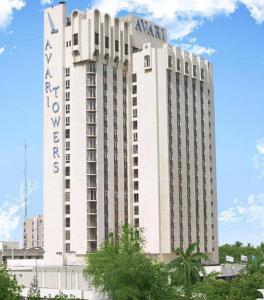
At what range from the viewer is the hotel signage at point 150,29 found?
451ft

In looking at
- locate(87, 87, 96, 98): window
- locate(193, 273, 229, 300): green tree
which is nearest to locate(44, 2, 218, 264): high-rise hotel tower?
locate(87, 87, 96, 98): window

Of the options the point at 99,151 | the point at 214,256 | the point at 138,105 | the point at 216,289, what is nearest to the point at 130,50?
the point at 138,105

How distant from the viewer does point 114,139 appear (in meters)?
128

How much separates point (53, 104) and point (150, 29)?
95.0ft

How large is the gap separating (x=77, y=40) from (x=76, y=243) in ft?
123

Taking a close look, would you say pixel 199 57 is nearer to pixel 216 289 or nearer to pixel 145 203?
pixel 145 203

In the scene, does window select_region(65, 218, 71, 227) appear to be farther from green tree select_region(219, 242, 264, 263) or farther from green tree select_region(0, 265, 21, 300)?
green tree select_region(219, 242, 264, 263)

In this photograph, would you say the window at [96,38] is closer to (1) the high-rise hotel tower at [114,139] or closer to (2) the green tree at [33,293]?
(1) the high-rise hotel tower at [114,139]

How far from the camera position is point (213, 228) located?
461 feet

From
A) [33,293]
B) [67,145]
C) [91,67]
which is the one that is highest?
[91,67]

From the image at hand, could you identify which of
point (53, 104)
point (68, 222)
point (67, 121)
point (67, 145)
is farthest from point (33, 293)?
point (53, 104)

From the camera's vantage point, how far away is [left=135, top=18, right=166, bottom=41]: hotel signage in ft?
451

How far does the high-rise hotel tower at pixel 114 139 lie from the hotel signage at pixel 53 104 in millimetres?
191

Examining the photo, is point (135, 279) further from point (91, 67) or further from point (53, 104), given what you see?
point (91, 67)
